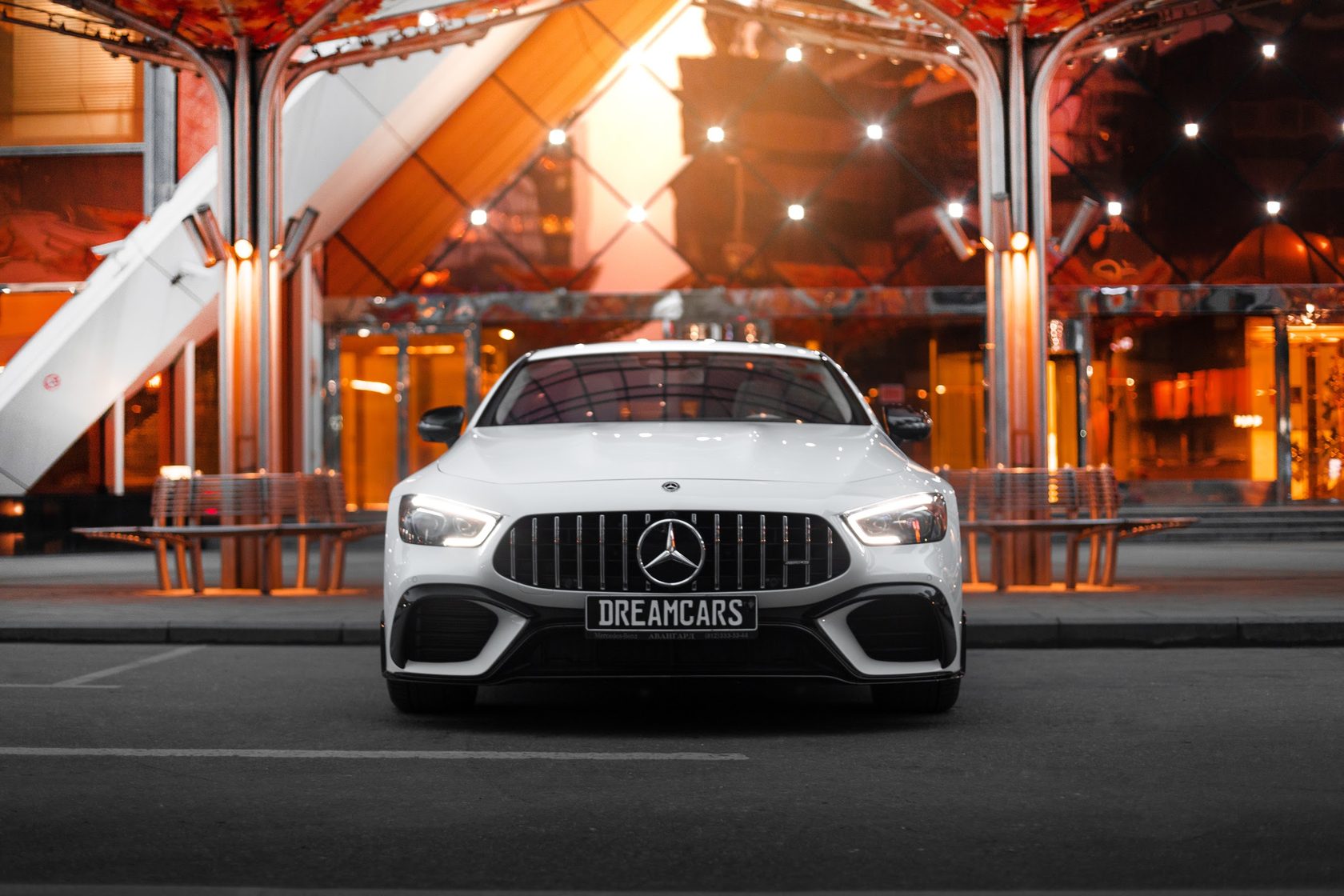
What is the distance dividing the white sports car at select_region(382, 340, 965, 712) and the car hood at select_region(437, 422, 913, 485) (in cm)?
2

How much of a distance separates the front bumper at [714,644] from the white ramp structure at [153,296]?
53.5 feet

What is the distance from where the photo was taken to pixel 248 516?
14.1 meters

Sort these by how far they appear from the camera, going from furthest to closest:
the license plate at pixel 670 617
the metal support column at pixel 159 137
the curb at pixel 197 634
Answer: the metal support column at pixel 159 137 < the curb at pixel 197 634 < the license plate at pixel 670 617

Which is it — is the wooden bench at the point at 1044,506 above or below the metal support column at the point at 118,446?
below

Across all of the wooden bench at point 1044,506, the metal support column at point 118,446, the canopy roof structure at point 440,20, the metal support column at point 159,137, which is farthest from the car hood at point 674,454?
the metal support column at point 159,137

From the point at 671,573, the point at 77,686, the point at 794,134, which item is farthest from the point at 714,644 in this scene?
the point at 794,134

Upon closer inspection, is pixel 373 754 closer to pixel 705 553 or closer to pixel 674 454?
pixel 705 553

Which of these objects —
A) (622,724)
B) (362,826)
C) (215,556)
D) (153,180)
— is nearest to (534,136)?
(153,180)

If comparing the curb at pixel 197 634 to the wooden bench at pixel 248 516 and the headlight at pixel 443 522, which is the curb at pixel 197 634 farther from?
the headlight at pixel 443 522

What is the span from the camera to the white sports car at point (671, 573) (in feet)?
20.9

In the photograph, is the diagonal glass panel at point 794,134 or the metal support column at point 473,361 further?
the diagonal glass panel at point 794,134

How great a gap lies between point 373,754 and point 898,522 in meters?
2.10

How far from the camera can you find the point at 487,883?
165 inches

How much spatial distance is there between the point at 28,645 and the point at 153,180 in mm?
15698
